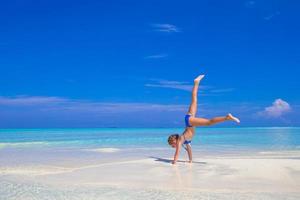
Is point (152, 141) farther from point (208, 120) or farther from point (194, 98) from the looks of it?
point (208, 120)

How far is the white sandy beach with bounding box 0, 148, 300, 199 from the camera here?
27.3 ft

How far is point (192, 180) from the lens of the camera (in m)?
9.97

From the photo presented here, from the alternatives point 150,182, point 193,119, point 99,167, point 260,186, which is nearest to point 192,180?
point 150,182

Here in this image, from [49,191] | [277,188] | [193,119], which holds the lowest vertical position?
[49,191]

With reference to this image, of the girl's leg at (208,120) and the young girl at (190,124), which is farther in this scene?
the young girl at (190,124)

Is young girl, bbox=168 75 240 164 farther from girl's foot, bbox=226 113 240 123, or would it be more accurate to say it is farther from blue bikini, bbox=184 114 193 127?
girl's foot, bbox=226 113 240 123

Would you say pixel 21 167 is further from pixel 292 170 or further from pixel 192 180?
pixel 292 170

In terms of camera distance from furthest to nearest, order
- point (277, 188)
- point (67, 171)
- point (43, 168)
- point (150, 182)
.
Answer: point (43, 168), point (67, 171), point (150, 182), point (277, 188)

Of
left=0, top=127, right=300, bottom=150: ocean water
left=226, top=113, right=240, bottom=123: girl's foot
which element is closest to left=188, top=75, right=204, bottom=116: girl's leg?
left=226, top=113, right=240, bottom=123: girl's foot

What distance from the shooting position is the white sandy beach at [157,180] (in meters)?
8.33

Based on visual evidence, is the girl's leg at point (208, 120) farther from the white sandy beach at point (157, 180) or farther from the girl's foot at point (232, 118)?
the white sandy beach at point (157, 180)

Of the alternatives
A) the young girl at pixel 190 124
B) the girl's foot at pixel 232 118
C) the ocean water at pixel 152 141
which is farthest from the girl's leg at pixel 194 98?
the ocean water at pixel 152 141

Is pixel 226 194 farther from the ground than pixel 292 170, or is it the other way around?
pixel 292 170

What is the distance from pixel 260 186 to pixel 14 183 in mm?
6386
